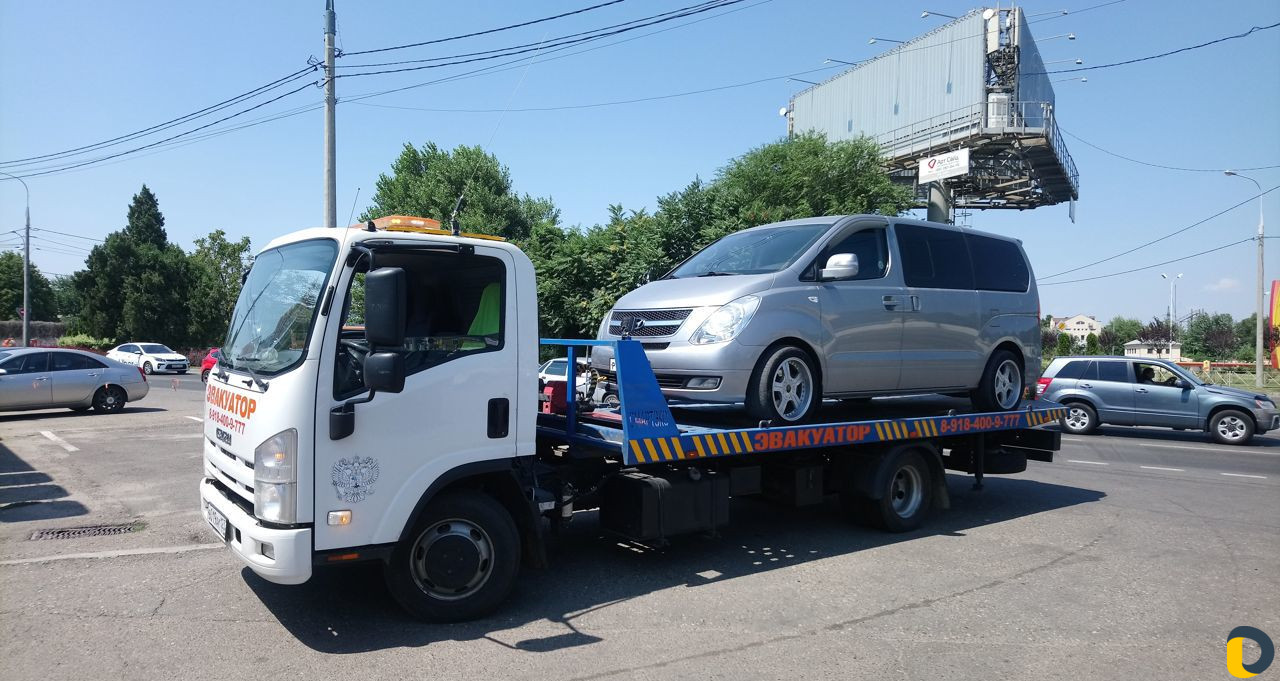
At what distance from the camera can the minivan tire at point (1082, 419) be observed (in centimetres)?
1691

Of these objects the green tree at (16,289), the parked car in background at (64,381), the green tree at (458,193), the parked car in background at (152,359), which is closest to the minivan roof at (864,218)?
the parked car in background at (64,381)

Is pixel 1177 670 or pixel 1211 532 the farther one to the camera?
pixel 1211 532

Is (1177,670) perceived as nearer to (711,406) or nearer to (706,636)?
(706,636)

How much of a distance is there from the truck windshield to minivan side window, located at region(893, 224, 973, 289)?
5.13 m

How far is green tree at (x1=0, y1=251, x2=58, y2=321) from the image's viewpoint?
248 ft

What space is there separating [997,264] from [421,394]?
6466 millimetres

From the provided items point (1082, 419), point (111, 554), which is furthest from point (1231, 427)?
point (111, 554)

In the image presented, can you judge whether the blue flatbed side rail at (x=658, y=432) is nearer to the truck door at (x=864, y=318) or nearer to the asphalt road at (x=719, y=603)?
Result: the truck door at (x=864, y=318)

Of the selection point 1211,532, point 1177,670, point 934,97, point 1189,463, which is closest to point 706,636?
point 1177,670

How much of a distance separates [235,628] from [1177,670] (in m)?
5.34

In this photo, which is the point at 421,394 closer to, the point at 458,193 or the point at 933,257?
the point at 933,257

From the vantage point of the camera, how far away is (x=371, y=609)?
5.03 metres

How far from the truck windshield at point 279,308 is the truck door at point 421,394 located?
0.63ft

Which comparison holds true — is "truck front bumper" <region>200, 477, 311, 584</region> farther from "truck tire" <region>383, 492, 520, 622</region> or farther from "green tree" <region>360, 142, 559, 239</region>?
"green tree" <region>360, 142, 559, 239</region>
